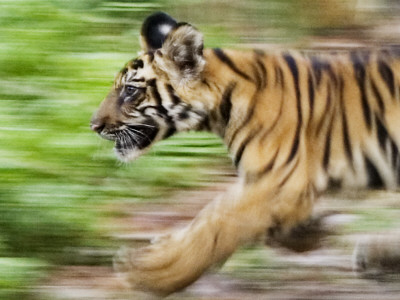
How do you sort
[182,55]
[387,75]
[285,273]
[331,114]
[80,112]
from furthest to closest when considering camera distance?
[80,112]
[285,273]
[387,75]
[331,114]
[182,55]

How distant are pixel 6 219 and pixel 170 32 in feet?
3.76

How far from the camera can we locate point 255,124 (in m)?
4.23

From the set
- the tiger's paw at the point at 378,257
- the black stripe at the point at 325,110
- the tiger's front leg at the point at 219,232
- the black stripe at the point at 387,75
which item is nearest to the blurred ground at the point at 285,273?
the tiger's paw at the point at 378,257

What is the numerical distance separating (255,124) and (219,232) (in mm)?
464

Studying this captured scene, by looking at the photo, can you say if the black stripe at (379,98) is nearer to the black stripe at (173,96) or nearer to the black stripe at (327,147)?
the black stripe at (327,147)

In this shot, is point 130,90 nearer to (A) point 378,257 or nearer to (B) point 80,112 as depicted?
(B) point 80,112

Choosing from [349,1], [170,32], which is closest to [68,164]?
[170,32]

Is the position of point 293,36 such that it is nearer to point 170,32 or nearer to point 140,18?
point 140,18

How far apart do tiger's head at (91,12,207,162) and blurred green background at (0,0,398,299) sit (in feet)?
1.77

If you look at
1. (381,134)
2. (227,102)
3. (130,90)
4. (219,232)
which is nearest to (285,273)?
(219,232)

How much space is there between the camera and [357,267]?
4.71m

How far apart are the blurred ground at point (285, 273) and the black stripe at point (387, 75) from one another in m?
0.49

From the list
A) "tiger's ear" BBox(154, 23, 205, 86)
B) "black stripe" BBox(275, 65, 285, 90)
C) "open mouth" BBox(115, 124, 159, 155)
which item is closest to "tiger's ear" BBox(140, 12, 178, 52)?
"tiger's ear" BBox(154, 23, 205, 86)

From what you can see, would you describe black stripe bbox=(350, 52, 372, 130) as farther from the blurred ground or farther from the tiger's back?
the blurred ground
